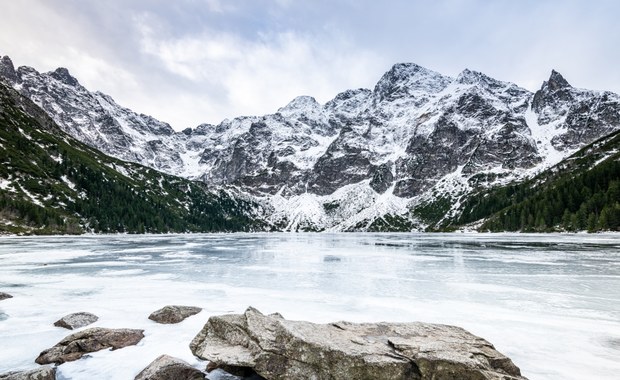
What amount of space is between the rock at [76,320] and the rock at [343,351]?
756cm

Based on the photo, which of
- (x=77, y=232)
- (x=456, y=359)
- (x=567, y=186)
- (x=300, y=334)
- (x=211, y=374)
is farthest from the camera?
(x=77, y=232)

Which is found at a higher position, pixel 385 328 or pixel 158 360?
pixel 385 328

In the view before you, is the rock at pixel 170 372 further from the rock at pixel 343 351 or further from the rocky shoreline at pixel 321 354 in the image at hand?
the rock at pixel 343 351

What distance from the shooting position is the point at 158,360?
32.7 feet

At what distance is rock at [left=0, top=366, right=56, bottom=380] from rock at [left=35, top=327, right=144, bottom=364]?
67.8 inches

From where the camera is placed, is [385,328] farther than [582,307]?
No

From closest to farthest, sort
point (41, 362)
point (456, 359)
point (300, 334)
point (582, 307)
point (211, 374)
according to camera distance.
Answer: point (456, 359), point (300, 334), point (211, 374), point (41, 362), point (582, 307)

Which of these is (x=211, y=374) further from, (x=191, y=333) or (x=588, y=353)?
(x=588, y=353)

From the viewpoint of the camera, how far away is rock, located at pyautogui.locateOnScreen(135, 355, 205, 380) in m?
9.18

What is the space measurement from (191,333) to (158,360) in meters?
4.12

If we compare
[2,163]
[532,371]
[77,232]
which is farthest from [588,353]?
[2,163]

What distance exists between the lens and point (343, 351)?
840 cm

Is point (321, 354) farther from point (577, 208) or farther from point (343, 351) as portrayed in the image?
point (577, 208)

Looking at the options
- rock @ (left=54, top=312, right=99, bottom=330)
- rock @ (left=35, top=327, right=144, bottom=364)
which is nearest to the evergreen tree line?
rock @ (left=35, top=327, right=144, bottom=364)
